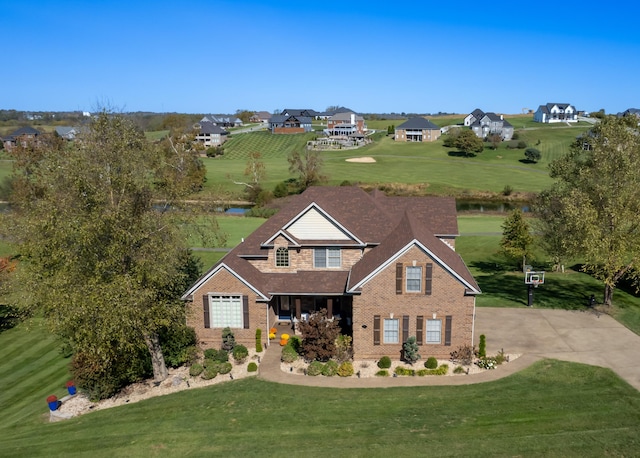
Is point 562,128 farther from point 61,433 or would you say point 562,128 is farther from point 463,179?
point 61,433

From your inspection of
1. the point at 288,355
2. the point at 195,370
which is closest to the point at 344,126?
the point at 288,355

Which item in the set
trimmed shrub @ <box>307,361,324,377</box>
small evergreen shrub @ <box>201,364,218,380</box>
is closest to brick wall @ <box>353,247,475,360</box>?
trimmed shrub @ <box>307,361,324,377</box>

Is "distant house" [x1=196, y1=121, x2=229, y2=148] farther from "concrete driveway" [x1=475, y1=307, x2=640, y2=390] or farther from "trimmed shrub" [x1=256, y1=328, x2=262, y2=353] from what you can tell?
"concrete driveway" [x1=475, y1=307, x2=640, y2=390]

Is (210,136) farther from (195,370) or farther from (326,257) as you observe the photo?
(195,370)

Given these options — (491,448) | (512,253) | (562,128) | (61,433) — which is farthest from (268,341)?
(562,128)

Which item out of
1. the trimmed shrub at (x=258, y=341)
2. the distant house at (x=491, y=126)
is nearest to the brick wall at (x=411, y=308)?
the trimmed shrub at (x=258, y=341)

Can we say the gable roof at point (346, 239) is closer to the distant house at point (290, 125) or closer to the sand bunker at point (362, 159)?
the sand bunker at point (362, 159)
